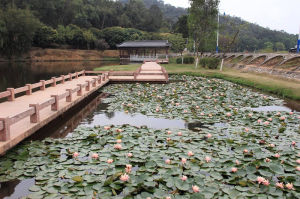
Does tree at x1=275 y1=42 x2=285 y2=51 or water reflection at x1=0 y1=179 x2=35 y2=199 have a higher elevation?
tree at x1=275 y1=42 x2=285 y2=51

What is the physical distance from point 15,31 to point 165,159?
41667mm

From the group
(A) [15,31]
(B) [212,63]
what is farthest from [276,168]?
(A) [15,31]

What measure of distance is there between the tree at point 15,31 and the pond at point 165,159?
37.0m

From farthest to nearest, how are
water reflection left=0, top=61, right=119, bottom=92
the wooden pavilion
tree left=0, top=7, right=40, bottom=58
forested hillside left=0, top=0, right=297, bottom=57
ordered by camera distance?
forested hillside left=0, top=0, right=297, bottom=57 → tree left=0, top=7, right=40, bottom=58 → the wooden pavilion → water reflection left=0, top=61, right=119, bottom=92

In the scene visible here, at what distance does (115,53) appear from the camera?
53250mm

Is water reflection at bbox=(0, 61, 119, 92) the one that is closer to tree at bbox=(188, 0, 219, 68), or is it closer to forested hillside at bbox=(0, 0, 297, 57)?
forested hillside at bbox=(0, 0, 297, 57)

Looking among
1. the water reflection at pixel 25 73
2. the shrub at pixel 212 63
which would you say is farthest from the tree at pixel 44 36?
the shrub at pixel 212 63

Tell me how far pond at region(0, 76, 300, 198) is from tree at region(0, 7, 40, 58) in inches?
1455

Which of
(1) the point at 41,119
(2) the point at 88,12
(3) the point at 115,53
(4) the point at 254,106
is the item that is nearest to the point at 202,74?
(4) the point at 254,106

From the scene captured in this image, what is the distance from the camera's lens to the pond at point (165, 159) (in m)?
3.23

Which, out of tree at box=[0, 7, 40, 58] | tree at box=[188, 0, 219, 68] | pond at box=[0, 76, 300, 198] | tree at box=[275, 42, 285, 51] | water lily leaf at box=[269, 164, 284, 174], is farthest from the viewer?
tree at box=[275, 42, 285, 51]

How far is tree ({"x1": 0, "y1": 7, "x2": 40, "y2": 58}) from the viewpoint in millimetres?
36562

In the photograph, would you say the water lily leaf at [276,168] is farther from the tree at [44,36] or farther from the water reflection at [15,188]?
the tree at [44,36]

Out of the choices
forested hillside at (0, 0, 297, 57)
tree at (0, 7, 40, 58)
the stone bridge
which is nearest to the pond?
the stone bridge
